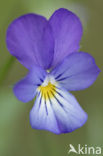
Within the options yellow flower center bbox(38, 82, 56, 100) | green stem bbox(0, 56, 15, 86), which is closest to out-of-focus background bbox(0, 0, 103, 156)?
green stem bbox(0, 56, 15, 86)

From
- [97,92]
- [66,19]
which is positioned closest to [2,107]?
[66,19]

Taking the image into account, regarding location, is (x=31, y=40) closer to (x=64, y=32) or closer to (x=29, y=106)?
(x=64, y=32)

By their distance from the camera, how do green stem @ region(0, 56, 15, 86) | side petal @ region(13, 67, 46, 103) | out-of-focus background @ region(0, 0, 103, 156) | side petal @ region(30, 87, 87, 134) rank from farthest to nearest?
out-of-focus background @ region(0, 0, 103, 156) < green stem @ region(0, 56, 15, 86) < side petal @ region(30, 87, 87, 134) < side petal @ region(13, 67, 46, 103)

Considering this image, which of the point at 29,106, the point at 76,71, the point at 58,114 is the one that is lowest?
the point at 58,114

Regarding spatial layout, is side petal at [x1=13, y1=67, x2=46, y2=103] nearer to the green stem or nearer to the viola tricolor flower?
the viola tricolor flower

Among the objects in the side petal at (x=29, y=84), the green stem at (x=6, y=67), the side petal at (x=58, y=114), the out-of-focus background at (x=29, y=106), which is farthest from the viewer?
the out-of-focus background at (x=29, y=106)

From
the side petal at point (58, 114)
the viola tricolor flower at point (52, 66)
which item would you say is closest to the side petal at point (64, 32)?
the viola tricolor flower at point (52, 66)

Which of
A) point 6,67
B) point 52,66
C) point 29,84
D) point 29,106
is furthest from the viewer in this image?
point 29,106

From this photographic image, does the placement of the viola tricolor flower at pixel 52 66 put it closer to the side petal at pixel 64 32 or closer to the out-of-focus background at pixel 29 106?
the side petal at pixel 64 32

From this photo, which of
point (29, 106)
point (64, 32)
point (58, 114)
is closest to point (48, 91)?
point (58, 114)
